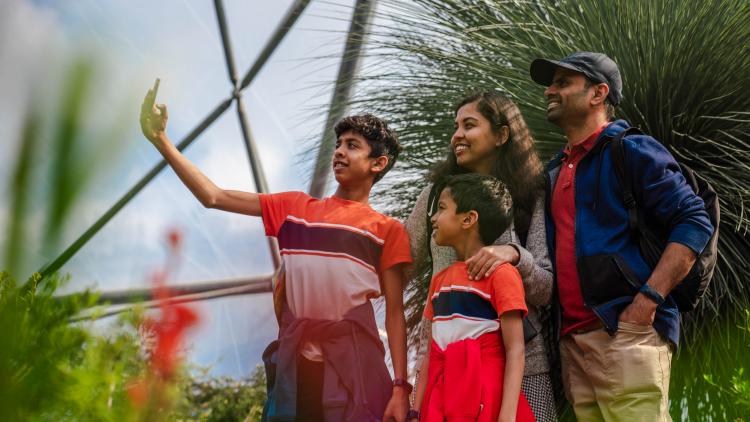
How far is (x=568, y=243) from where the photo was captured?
206 centimetres

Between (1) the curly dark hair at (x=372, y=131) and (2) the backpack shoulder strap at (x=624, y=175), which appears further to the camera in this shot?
(1) the curly dark hair at (x=372, y=131)

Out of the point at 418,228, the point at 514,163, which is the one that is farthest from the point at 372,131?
the point at 514,163

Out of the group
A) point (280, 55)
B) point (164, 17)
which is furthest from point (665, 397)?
point (280, 55)

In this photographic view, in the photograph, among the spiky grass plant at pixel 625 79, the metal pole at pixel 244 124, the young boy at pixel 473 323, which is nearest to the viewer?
the young boy at pixel 473 323

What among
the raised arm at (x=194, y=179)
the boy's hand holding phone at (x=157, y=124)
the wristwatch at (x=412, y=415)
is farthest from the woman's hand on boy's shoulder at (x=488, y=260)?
the boy's hand holding phone at (x=157, y=124)

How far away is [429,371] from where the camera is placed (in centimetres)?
196

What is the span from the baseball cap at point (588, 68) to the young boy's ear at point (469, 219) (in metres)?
0.50

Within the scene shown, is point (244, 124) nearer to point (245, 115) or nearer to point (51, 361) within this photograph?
point (245, 115)

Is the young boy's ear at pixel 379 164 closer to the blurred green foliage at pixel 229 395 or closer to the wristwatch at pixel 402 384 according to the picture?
the wristwatch at pixel 402 384

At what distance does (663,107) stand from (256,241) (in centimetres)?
408

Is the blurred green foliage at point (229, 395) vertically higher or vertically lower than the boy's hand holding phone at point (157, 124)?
lower

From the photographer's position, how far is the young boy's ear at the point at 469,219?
2.03 metres

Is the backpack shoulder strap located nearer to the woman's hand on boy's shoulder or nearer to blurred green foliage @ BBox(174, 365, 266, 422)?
the woman's hand on boy's shoulder

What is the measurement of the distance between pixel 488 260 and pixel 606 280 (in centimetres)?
30
